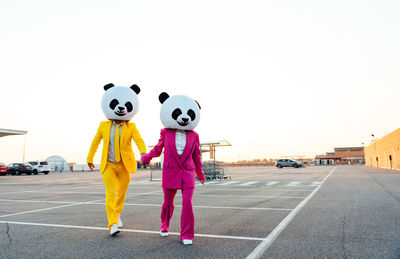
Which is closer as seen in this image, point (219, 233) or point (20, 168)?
point (219, 233)

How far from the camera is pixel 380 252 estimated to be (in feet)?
12.8

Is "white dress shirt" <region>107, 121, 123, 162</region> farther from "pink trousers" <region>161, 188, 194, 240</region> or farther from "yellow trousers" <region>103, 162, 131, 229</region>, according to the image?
"pink trousers" <region>161, 188, 194, 240</region>

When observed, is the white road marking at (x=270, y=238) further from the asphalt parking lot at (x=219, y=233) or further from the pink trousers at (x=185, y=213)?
the pink trousers at (x=185, y=213)

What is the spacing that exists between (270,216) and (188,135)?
294 cm

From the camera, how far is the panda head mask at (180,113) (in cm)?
481

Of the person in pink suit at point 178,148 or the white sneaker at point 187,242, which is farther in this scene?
the person in pink suit at point 178,148

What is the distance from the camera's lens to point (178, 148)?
191 inches

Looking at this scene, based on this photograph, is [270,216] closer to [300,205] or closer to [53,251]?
[300,205]

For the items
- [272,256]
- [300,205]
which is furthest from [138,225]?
[300,205]

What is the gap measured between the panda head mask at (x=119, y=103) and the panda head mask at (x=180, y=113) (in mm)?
699

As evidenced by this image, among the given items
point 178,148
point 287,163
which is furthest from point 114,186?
point 287,163

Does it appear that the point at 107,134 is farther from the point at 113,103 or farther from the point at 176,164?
the point at 176,164

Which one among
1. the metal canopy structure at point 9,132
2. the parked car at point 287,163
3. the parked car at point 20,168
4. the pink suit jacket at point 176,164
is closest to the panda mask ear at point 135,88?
the pink suit jacket at point 176,164

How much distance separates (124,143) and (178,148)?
100 cm
